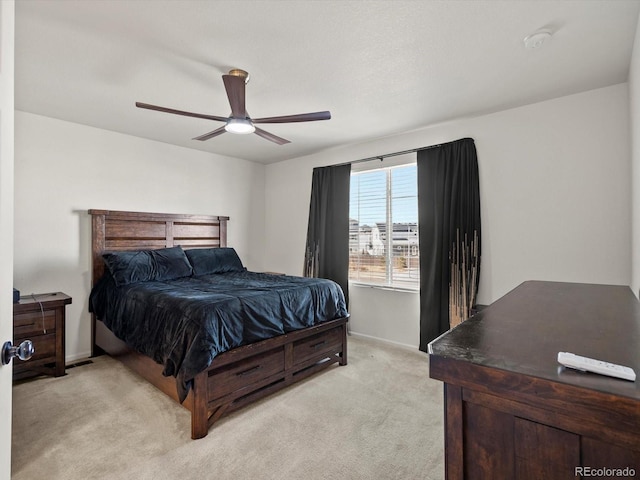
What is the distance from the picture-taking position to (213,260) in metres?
4.12

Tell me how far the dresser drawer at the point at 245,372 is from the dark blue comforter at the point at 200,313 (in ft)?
0.53

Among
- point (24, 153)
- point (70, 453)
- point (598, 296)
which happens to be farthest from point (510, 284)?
point (24, 153)

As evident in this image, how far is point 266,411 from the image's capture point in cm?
241

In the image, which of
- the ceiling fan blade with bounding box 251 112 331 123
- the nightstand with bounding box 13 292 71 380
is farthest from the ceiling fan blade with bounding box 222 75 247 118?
the nightstand with bounding box 13 292 71 380

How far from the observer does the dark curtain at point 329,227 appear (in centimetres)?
431

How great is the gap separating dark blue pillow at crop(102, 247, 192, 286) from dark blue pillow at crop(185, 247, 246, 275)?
0.13 meters

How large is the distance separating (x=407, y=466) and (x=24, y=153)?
13.8ft

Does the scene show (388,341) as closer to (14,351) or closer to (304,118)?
(304,118)

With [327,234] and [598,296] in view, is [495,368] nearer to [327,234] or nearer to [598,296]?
[598,296]

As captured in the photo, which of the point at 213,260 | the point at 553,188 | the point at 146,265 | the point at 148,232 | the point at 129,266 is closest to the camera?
the point at 553,188

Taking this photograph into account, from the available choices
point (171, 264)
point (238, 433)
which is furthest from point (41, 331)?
point (238, 433)

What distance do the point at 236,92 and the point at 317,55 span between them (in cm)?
60

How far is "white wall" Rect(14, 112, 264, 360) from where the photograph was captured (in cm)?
315

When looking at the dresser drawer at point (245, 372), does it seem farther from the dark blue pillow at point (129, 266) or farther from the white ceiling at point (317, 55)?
the white ceiling at point (317, 55)
